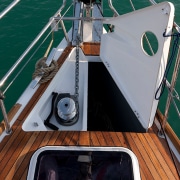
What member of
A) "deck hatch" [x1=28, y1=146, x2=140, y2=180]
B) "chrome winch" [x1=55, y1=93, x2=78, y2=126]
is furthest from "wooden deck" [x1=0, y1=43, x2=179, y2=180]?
"chrome winch" [x1=55, y1=93, x2=78, y2=126]

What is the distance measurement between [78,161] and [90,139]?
0.38 m

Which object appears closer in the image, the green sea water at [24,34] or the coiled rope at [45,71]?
the coiled rope at [45,71]

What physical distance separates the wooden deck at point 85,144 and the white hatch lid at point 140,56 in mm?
220

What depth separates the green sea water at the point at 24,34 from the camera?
5344 mm

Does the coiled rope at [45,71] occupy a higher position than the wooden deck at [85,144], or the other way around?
the coiled rope at [45,71]

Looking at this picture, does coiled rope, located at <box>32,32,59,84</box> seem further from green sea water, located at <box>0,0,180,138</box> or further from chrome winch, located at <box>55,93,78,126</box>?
green sea water, located at <box>0,0,180,138</box>

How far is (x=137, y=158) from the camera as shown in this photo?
235cm

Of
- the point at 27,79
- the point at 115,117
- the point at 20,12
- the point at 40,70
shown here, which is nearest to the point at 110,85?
the point at 115,117

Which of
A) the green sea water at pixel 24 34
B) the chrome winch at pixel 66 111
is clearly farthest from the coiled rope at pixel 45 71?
the green sea water at pixel 24 34

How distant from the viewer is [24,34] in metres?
6.85

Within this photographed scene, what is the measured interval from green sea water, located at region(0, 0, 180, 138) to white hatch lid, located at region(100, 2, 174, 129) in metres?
2.29

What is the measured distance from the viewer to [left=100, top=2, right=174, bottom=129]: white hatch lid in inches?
85.6

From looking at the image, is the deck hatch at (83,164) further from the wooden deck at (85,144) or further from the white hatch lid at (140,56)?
the white hatch lid at (140,56)

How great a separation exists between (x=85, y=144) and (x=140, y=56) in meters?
1.00
